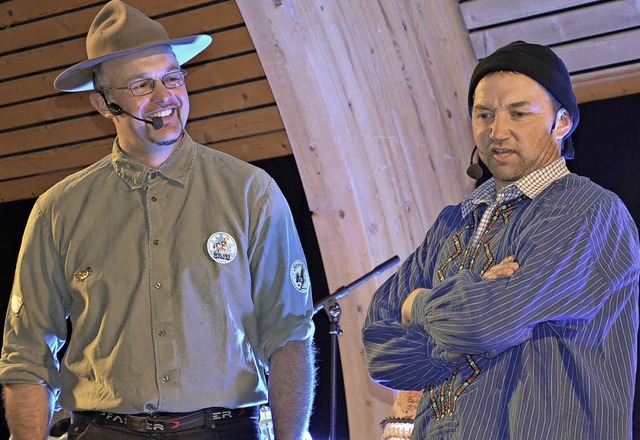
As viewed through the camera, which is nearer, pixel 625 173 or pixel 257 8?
pixel 257 8

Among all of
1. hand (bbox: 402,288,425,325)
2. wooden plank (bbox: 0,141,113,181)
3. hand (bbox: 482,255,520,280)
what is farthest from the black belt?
wooden plank (bbox: 0,141,113,181)

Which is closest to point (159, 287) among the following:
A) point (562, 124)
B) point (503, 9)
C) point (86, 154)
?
point (562, 124)

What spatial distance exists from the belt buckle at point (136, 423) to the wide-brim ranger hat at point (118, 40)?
104 centimetres

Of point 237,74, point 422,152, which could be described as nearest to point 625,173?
point 422,152

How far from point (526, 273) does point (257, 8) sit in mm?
2442

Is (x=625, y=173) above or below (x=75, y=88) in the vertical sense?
below

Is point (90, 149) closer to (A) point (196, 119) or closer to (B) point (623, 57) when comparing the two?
(A) point (196, 119)

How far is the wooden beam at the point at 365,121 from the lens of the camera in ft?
14.1

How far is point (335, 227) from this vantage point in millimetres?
4652

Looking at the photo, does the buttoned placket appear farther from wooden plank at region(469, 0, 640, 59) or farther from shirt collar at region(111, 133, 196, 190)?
wooden plank at region(469, 0, 640, 59)

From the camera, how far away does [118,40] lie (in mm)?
2920

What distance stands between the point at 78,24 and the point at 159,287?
3.06m

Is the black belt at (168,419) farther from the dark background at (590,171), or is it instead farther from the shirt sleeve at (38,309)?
the dark background at (590,171)

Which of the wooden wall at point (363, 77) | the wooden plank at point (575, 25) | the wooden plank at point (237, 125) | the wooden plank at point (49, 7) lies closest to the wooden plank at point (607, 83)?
the wooden wall at point (363, 77)
